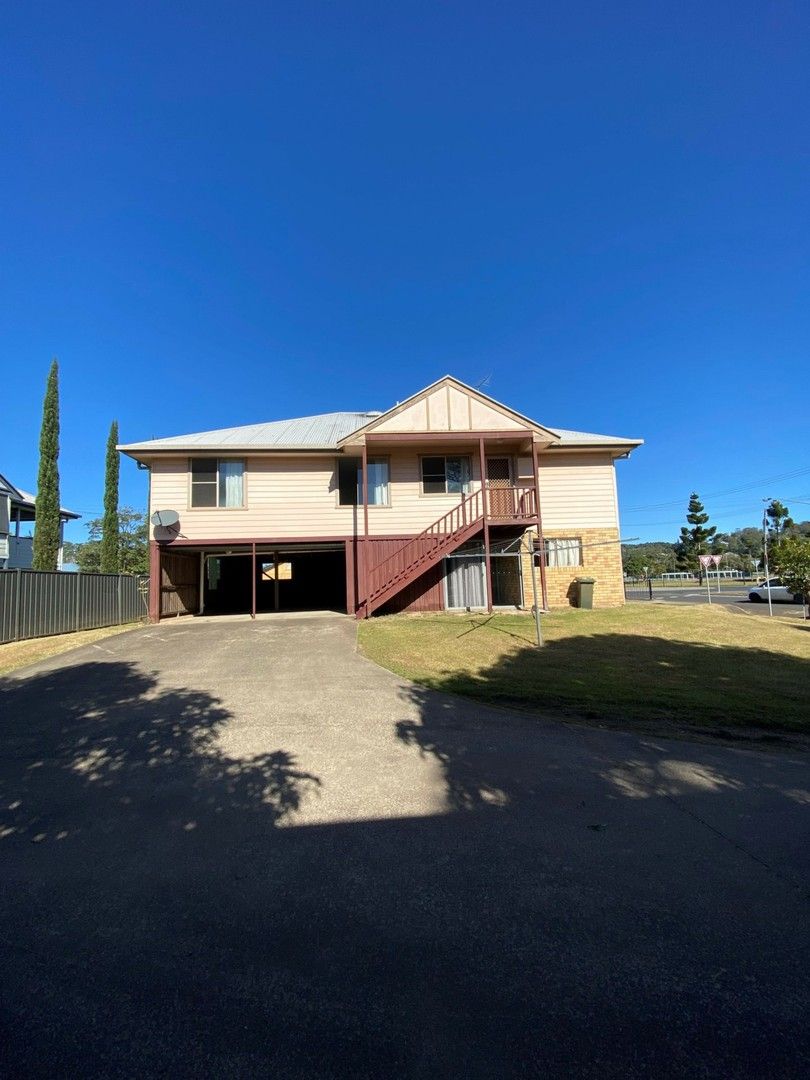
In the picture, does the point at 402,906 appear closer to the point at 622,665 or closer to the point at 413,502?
the point at 622,665

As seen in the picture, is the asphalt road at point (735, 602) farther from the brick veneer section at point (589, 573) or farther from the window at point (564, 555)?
the window at point (564, 555)

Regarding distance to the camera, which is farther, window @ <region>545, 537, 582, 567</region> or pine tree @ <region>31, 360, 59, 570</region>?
pine tree @ <region>31, 360, 59, 570</region>

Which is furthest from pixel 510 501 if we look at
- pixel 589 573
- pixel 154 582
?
pixel 154 582

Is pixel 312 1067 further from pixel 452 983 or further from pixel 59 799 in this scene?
pixel 59 799

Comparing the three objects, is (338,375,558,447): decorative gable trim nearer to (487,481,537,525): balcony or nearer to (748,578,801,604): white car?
(487,481,537,525): balcony

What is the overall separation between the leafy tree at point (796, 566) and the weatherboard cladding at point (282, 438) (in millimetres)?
9375

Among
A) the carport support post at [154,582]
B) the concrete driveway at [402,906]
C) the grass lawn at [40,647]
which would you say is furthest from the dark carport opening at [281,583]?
the concrete driveway at [402,906]

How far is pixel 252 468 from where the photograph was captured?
16.4 meters

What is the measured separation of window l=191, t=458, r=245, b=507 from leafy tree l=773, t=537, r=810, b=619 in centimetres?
2095

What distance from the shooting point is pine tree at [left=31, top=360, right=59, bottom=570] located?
20562 mm

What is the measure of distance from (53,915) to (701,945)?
3169 millimetres

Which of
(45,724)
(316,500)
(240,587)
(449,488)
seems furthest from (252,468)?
(45,724)

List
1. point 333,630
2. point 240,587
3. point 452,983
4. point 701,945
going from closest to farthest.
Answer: point 452,983 → point 701,945 → point 333,630 → point 240,587

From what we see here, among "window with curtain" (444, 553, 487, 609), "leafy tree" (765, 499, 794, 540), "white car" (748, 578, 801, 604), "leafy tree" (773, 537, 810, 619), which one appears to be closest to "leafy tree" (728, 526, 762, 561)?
"leafy tree" (765, 499, 794, 540)
